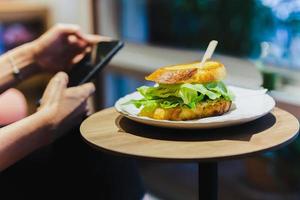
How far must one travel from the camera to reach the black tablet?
1.43 metres

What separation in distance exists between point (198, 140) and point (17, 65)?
80cm

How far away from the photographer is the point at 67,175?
127 centimetres

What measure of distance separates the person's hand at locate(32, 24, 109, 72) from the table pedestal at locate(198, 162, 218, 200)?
665mm

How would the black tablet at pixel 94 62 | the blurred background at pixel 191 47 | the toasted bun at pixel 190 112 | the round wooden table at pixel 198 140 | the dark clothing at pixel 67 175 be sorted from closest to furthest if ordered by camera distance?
the round wooden table at pixel 198 140 → the toasted bun at pixel 190 112 → the dark clothing at pixel 67 175 → the black tablet at pixel 94 62 → the blurred background at pixel 191 47

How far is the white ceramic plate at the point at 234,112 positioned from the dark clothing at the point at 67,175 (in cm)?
22

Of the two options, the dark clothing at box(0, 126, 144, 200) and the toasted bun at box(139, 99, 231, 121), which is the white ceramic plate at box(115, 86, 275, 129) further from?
the dark clothing at box(0, 126, 144, 200)

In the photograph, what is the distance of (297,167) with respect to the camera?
1.87 m

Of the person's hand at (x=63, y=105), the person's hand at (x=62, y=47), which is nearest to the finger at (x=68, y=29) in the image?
the person's hand at (x=62, y=47)

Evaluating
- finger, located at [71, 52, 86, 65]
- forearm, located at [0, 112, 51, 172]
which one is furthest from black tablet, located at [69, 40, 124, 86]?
forearm, located at [0, 112, 51, 172]

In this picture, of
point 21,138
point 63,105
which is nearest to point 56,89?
point 63,105

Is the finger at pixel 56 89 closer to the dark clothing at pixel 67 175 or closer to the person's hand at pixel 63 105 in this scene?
the person's hand at pixel 63 105

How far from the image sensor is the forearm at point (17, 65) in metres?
1.54

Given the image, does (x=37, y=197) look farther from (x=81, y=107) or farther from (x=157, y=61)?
(x=157, y=61)

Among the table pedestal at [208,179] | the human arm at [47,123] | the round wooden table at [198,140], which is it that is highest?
the round wooden table at [198,140]
